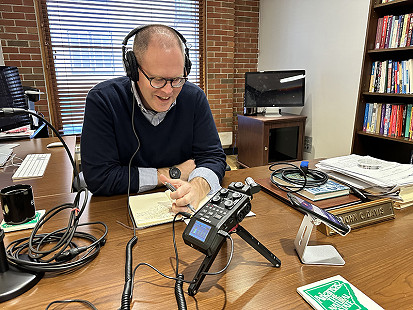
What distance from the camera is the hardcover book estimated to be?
0.54 m

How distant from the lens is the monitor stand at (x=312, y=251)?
2.23 feet

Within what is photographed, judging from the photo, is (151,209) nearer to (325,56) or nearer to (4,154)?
(4,154)

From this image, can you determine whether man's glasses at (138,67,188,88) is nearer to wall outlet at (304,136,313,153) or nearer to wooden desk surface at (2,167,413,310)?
wooden desk surface at (2,167,413,310)

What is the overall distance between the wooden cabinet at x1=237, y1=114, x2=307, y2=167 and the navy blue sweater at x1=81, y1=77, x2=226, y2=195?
6.23ft

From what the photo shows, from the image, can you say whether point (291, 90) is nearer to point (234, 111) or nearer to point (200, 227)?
point (234, 111)

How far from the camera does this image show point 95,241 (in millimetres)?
760

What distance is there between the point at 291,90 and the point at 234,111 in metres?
1.08

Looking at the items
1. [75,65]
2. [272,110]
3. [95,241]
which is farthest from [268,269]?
[75,65]

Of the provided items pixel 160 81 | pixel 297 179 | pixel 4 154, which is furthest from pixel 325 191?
pixel 4 154

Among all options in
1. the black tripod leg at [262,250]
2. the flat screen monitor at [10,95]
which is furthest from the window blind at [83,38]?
the black tripod leg at [262,250]

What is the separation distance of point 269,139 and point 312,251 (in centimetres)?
270

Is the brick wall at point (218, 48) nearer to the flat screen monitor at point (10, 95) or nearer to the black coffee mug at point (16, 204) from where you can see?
the flat screen monitor at point (10, 95)

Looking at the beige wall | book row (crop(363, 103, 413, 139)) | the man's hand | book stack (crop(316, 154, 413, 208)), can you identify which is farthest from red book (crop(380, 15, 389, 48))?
the man's hand

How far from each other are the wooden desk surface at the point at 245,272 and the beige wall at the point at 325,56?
243 centimetres
